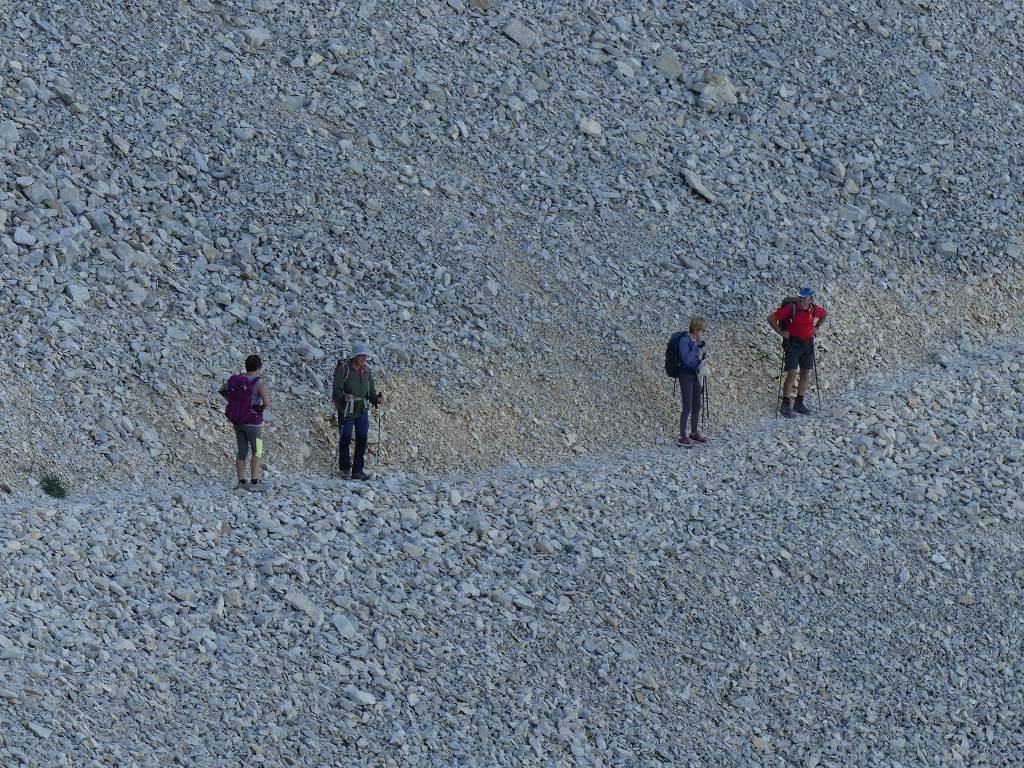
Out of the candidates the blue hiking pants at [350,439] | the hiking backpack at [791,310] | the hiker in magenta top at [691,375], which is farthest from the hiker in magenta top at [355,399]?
the hiking backpack at [791,310]

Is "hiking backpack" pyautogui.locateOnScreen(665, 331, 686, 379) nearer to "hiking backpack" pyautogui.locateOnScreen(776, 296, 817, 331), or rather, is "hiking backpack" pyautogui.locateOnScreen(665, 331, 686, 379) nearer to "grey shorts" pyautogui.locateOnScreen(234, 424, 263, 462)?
"hiking backpack" pyautogui.locateOnScreen(776, 296, 817, 331)

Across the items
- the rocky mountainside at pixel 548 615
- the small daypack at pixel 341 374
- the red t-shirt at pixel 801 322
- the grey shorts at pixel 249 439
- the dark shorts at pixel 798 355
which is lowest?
the rocky mountainside at pixel 548 615

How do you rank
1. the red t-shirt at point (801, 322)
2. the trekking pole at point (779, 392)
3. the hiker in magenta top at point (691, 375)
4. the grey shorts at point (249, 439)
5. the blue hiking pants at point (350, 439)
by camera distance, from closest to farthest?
1. the grey shorts at point (249, 439)
2. the blue hiking pants at point (350, 439)
3. the hiker in magenta top at point (691, 375)
4. the red t-shirt at point (801, 322)
5. the trekking pole at point (779, 392)

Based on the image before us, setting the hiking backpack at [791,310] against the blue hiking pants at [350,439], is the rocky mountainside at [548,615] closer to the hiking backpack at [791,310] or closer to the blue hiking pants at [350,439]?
the blue hiking pants at [350,439]

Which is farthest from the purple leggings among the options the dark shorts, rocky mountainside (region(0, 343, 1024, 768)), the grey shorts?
the grey shorts

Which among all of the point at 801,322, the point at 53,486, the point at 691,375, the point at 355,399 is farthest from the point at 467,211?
the point at 53,486

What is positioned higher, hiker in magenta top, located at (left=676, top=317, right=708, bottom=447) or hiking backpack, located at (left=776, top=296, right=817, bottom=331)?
hiking backpack, located at (left=776, top=296, right=817, bottom=331)

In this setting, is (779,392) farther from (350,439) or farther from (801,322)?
(350,439)
